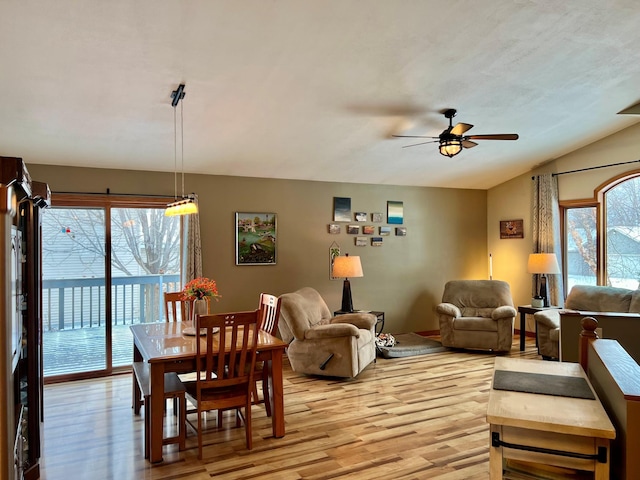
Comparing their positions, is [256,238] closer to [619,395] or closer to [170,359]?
[170,359]

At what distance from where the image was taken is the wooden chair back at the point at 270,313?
4.22 meters

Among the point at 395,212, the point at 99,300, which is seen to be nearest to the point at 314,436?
the point at 99,300

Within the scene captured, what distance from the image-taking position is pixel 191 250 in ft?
18.6

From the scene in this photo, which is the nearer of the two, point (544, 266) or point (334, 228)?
point (544, 266)

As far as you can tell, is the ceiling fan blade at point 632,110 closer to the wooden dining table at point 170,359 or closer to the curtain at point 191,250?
the wooden dining table at point 170,359

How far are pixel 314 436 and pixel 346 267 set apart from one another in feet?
9.16

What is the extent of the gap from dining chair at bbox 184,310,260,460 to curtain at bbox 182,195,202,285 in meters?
2.25

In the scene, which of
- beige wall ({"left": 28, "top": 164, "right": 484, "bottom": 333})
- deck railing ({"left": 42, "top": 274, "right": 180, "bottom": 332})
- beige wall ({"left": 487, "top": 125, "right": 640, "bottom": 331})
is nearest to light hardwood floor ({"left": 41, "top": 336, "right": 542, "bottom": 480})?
deck railing ({"left": 42, "top": 274, "right": 180, "bottom": 332})

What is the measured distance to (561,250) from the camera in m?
7.07

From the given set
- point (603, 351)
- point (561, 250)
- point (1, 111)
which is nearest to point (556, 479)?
point (603, 351)

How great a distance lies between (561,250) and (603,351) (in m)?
5.40

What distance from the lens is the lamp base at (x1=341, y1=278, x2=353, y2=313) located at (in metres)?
6.34

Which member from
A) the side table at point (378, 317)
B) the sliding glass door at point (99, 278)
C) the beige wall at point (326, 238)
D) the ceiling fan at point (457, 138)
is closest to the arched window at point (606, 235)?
the beige wall at point (326, 238)

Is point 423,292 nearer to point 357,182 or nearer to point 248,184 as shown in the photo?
point 357,182
